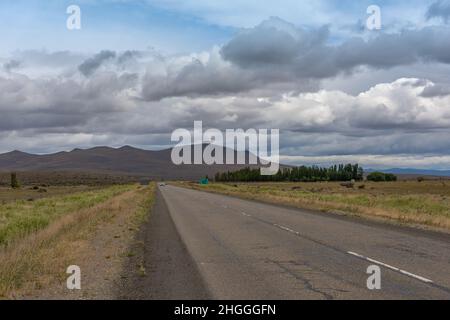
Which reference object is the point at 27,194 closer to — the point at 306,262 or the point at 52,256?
the point at 52,256

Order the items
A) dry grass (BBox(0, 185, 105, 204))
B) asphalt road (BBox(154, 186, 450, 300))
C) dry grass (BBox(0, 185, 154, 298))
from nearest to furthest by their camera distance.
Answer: asphalt road (BBox(154, 186, 450, 300)), dry grass (BBox(0, 185, 154, 298)), dry grass (BBox(0, 185, 105, 204))

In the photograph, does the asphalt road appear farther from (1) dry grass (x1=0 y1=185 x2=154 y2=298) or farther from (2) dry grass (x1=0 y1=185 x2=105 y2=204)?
(2) dry grass (x1=0 y1=185 x2=105 y2=204)

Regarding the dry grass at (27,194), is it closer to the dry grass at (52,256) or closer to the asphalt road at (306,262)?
the dry grass at (52,256)

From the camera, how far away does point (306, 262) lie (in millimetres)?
12703

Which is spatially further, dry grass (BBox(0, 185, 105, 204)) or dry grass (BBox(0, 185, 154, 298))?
dry grass (BBox(0, 185, 105, 204))

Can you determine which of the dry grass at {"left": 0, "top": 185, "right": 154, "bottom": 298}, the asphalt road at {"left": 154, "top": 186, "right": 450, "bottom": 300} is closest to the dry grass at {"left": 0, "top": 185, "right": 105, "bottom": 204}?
the dry grass at {"left": 0, "top": 185, "right": 154, "bottom": 298}

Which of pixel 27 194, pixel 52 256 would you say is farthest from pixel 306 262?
pixel 27 194

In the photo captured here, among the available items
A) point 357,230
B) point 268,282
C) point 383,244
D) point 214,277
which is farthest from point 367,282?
point 357,230

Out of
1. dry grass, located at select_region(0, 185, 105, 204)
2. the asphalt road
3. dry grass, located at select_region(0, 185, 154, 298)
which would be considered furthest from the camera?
dry grass, located at select_region(0, 185, 105, 204)

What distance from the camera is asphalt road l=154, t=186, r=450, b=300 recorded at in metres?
9.46

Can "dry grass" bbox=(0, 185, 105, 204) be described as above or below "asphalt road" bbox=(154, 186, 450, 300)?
below

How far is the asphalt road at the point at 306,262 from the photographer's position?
9.46 m

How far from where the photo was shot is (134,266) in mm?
12430

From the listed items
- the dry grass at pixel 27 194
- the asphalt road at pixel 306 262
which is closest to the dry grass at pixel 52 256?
the asphalt road at pixel 306 262
